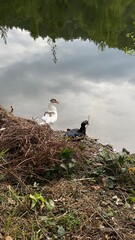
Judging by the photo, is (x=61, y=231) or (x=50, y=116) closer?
(x=61, y=231)

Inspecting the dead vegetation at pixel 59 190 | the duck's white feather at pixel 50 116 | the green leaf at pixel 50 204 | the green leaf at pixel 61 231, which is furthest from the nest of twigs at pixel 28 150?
the duck's white feather at pixel 50 116

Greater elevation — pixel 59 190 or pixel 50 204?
pixel 59 190

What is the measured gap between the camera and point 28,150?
5289 mm

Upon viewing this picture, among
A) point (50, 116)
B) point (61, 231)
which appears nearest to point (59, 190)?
point (61, 231)

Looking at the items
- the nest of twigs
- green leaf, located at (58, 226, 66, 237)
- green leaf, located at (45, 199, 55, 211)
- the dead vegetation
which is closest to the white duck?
the dead vegetation

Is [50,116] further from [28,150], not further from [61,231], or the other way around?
[61,231]

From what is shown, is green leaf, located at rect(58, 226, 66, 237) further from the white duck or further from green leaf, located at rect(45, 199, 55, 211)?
the white duck

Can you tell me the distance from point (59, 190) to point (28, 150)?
0.71 meters

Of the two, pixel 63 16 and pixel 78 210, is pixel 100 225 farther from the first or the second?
pixel 63 16

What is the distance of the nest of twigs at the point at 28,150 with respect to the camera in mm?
5113

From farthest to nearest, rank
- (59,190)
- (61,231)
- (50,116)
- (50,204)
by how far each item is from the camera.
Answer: (50,116)
(59,190)
(50,204)
(61,231)

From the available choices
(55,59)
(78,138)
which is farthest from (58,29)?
(78,138)

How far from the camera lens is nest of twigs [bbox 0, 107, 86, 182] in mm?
5113

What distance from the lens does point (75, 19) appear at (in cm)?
3497
